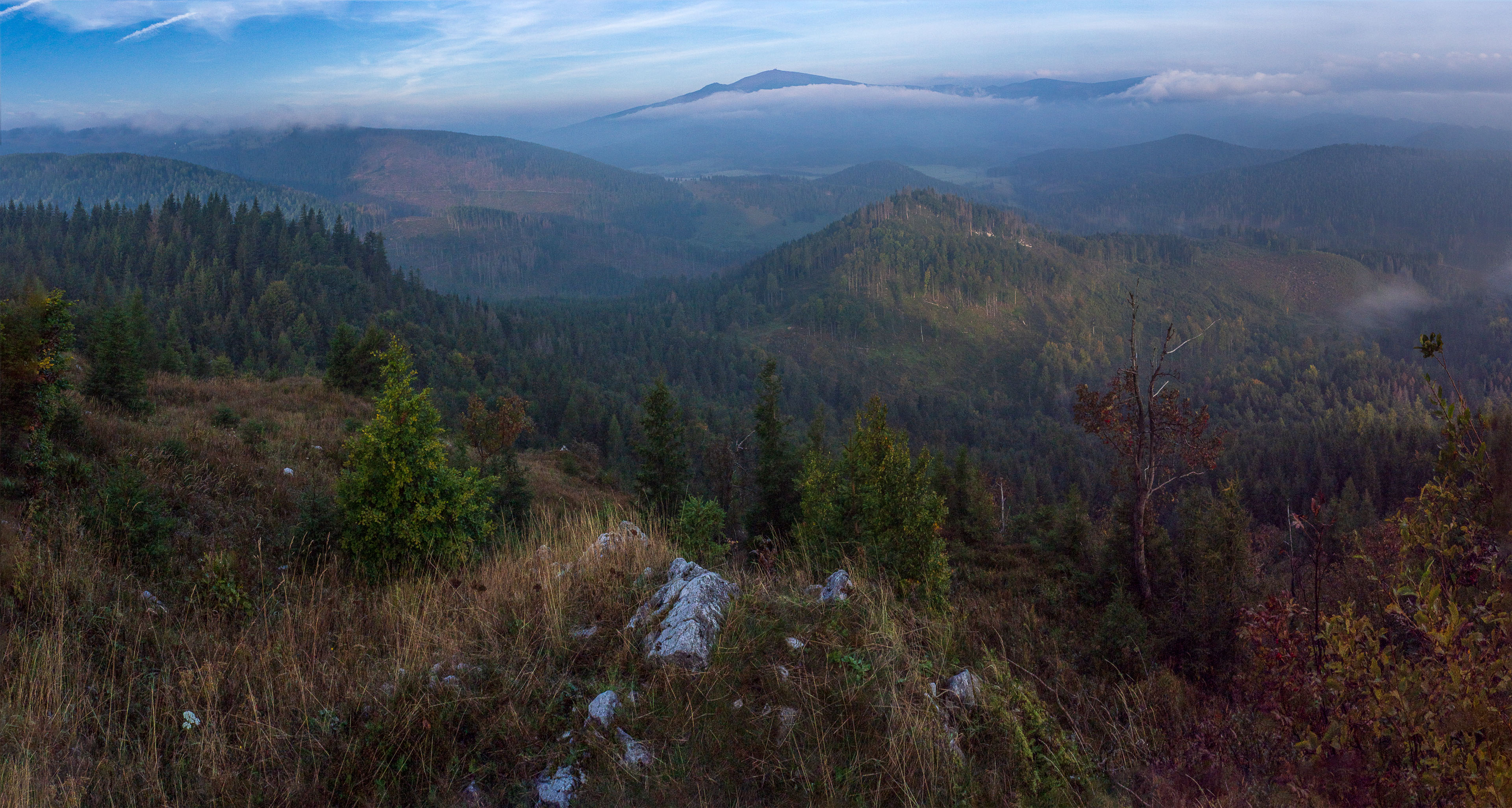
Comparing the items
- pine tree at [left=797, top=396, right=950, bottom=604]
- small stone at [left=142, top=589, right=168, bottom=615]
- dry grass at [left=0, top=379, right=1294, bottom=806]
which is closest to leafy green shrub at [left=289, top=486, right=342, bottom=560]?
dry grass at [left=0, top=379, right=1294, bottom=806]

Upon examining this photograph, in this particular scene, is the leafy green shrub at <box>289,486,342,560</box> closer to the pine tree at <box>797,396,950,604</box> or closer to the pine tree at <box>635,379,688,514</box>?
the pine tree at <box>797,396,950,604</box>

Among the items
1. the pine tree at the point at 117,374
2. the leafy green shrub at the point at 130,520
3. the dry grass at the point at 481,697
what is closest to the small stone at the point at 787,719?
the dry grass at the point at 481,697

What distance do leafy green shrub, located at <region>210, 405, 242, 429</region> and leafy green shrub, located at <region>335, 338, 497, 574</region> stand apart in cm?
1061

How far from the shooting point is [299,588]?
6.33 m

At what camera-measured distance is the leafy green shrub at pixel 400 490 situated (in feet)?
24.2

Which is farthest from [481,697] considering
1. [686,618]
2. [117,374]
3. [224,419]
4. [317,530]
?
[117,374]

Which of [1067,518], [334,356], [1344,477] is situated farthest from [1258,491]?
[334,356]

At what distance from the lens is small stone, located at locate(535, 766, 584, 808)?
3803 mm

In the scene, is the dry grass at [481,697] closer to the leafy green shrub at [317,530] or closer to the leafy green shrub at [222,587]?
the leafy green shrub at [222,587]

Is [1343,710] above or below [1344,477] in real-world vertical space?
above

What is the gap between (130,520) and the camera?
6.53m

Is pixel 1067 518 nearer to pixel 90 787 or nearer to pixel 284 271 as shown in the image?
pixel 90 787

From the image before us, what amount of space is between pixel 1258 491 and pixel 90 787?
383ft

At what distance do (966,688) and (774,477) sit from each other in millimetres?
23474
